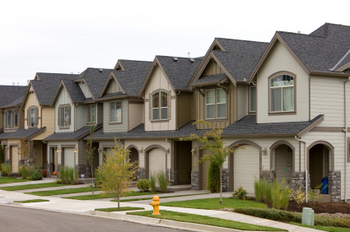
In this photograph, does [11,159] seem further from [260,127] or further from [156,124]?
[260,127]

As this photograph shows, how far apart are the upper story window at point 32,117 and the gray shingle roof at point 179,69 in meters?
17.5

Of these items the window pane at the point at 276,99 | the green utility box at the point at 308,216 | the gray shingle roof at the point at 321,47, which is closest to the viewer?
the green utility box at the point at 308,216

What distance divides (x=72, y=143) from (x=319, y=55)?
22.1m

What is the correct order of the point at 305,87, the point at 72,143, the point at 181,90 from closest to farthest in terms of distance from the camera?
the point at 305,87 < the point at 181,90 < the point at 72,143

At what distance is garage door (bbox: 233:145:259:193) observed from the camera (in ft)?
81.4

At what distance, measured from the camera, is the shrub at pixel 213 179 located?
26.2 meters

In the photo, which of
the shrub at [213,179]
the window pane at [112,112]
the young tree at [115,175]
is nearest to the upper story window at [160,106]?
the window pane at [112,112]

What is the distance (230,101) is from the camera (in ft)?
89.8

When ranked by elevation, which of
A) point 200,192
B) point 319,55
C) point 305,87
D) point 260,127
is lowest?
point 200,192

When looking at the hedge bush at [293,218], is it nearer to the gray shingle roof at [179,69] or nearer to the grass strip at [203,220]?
the grass strip at [203,220]

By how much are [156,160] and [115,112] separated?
6.24 m

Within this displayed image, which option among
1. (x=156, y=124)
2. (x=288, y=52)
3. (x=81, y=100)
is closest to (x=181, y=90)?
(x=156, y=124)

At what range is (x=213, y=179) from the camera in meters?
26.3

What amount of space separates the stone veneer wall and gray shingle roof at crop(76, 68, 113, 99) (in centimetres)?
2069
